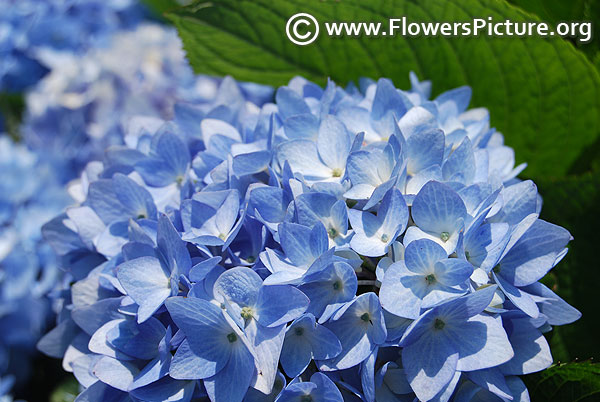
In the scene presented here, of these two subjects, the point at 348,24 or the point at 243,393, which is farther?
the point at 348,24

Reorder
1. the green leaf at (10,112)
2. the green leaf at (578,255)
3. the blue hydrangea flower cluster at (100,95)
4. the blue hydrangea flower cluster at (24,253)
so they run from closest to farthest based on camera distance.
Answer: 1. the green leaf at (578,255)
2. the blue hydrangea flower cluster at (24,253)
3. the blue hydrangea flower cluster at (100,95)
4. the green leaf at (10,112)

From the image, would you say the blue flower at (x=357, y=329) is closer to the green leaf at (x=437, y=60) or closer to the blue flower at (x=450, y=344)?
the blue flower at (x=450, y=344)

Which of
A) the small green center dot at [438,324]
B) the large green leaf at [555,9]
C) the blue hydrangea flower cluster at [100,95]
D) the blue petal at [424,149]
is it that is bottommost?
the blue hydrangea flower cluster at [100,95]

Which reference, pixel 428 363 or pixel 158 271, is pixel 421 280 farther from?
pixel 158 271

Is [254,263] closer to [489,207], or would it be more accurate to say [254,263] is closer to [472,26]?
[489,207]

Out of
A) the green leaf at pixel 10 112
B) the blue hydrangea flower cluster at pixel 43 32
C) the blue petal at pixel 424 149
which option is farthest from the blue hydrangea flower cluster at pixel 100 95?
the blue petal at pixel 424 149

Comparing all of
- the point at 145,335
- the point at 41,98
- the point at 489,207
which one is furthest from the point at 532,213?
the point at 41,98
